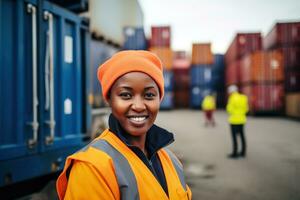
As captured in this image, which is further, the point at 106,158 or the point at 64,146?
the point at 64,146

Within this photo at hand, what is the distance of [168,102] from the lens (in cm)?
2239

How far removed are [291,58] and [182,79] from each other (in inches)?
454

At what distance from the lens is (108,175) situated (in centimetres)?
97

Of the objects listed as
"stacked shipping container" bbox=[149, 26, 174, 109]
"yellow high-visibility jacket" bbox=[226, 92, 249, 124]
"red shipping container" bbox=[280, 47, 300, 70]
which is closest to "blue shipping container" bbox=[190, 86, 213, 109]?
"stacked shipping container" bbox=[149, 26, 174, 109]

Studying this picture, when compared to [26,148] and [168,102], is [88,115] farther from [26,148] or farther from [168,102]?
[168,102]

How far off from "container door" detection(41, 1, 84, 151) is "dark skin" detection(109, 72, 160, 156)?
2.32 metres

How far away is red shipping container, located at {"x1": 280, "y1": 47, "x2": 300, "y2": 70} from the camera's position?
17.4 metres

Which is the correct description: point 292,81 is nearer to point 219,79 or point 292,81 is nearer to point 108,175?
point 219,79

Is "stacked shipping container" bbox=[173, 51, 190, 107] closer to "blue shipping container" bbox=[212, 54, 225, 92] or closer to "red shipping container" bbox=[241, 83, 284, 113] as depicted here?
"blue shipping container" bbox=[212, 54, 225, 92]

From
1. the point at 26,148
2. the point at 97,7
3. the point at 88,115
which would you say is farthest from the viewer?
the point at 97,7

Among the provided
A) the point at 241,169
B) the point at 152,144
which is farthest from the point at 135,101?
the point at 241,169

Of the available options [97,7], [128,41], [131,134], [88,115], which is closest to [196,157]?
[88,115]

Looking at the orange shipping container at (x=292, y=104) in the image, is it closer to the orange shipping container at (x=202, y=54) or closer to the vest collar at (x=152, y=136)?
the orange shipping container at (x=202, y=54)

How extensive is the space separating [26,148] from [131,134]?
2234 millimetres
